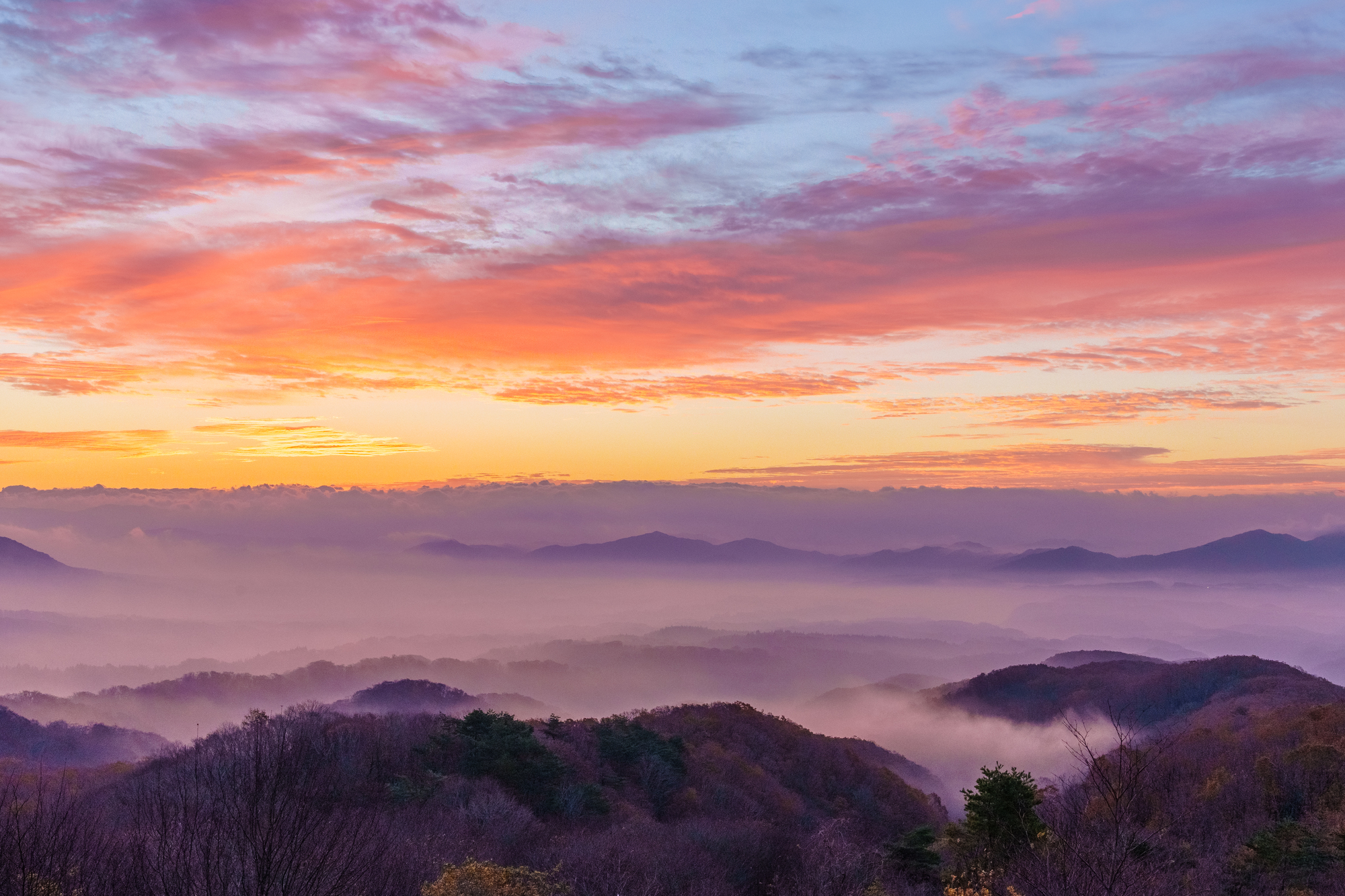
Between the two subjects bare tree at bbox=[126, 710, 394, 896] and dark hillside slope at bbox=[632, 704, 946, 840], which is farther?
dark hillside slope at bbox=[632, 704, 946, 840]

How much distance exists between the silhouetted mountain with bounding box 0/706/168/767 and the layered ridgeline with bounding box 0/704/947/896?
339 feet

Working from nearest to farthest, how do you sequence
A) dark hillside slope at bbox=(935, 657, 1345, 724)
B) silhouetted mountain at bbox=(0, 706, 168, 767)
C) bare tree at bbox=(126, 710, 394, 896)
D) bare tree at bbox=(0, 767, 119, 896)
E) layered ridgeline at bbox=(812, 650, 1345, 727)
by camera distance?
bare tree at bbox=(126, 710, 394, 896)
bare tree at bbox=(0, 767, 119, 896)
layered ridgeline at bbox=(812, 650, 1345, 727)
dark hillside slope at bbox=(935, 657, 1345, 724)
silhouetted mountain at bbox=(0, 706, 168, 767)

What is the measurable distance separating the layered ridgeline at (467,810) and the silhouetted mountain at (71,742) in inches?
4073

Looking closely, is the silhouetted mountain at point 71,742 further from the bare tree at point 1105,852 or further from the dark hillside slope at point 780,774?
the bare tree at point 1105,852

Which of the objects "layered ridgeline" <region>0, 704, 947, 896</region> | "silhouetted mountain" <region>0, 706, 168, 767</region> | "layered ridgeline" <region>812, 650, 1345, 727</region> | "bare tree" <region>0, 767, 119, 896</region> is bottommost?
"silhouetted mountain" <region>0, 706, 168, 767</region>

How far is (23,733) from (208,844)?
20494 cm

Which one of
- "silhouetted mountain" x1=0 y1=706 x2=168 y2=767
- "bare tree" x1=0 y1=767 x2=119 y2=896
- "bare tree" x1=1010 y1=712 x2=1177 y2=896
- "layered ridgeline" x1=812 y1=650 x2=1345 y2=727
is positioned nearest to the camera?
"bare tree" x1=0 y1=767 x2=119 y2=896

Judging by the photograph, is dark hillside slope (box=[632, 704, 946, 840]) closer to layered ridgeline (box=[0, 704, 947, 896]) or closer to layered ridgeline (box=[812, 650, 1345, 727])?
layered ridgeline (box=[0, 704, 947, 896])

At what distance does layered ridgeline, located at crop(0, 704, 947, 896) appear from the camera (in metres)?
19.7

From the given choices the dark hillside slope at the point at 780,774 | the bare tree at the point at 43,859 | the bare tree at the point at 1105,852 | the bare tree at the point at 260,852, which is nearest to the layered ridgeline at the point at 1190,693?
the dark hillside slope at the point at 780,774

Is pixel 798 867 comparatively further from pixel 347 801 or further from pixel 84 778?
pixel 84 778

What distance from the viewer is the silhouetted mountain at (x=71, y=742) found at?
166 m

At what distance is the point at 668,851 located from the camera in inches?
1790

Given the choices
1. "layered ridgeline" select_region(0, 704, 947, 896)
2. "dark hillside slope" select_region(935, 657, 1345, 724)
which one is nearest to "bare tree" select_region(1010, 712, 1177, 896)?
"layered ridgeline" select_region(0, 704, 947, 896)
